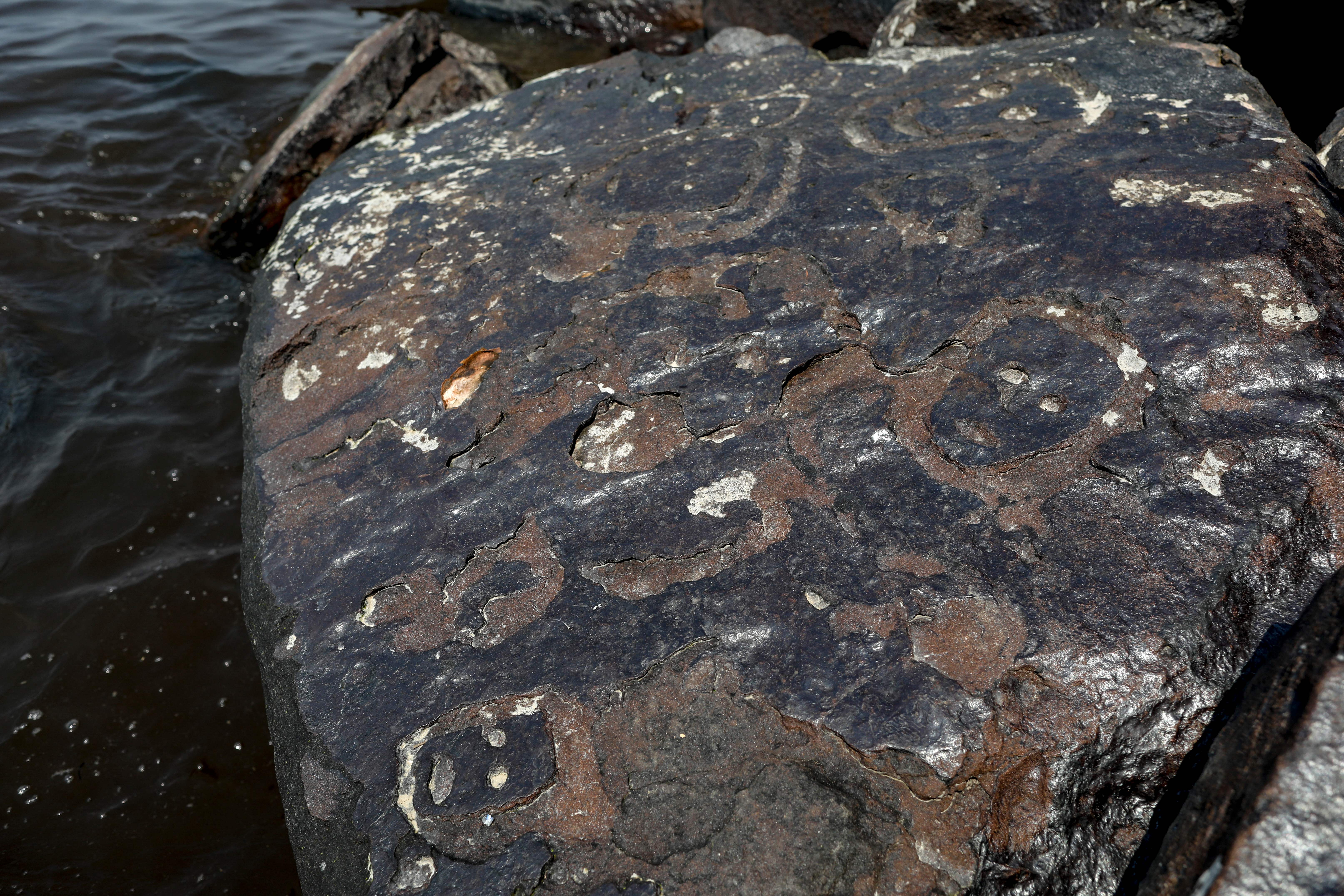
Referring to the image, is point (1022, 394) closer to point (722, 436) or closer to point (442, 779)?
point (722, 436)

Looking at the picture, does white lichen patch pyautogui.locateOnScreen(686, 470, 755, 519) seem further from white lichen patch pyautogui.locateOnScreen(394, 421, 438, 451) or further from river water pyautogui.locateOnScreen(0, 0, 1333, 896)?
river water pyautogui.locateOnScreen(0, 0, 1333, 896)

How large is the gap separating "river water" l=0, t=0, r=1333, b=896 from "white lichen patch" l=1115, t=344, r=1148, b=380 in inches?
70.1

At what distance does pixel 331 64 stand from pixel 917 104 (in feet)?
14.0

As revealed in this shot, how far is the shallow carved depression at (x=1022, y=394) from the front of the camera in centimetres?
151

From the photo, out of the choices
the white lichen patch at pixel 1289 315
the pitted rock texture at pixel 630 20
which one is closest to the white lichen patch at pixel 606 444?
the white lichen patch at pixel 1289 315

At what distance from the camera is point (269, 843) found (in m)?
1.84

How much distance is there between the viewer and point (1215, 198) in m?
1.76

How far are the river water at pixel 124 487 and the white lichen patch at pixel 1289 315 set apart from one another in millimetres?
1605

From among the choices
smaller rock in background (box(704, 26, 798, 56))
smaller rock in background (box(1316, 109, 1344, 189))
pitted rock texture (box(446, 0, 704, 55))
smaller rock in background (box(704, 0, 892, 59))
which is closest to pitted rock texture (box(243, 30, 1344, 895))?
smaller rock in background (box(1316, 109, 1344, 189))

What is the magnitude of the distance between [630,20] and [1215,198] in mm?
4655

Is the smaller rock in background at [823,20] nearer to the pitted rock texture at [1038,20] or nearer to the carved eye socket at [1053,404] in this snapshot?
the pitted rock texture at [1038,20]

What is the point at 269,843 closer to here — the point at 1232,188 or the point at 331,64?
the point at 1232,188

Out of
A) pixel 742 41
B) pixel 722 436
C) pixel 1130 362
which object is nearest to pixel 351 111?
pixel 742 41

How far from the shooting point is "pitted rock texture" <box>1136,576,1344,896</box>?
0.86 m
